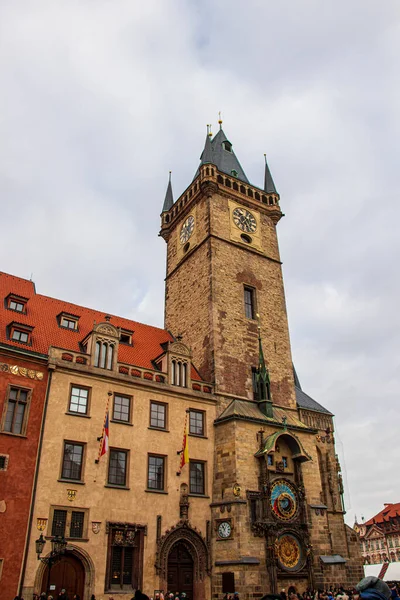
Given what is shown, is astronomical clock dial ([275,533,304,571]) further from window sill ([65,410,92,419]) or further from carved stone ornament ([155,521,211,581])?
window sill ([65,410,92,419])

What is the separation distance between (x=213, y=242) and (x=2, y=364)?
1505 cm

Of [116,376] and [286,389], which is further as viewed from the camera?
[286,389]

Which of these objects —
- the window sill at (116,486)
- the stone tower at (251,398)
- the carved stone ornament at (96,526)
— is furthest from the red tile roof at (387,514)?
the carved stone ornament at (96,526)

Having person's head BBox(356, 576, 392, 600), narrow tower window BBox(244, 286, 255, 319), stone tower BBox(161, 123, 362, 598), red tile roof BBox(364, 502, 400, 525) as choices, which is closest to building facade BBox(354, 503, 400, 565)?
red tile roof BBox(364, 502, 400, 525)

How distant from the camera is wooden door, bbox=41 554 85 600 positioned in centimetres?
1892

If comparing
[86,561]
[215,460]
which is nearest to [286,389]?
[215,460]

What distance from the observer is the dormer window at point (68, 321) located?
1010 inches

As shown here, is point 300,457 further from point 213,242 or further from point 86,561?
point 213,242

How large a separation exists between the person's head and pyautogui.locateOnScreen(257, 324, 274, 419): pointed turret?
23356 millimetres

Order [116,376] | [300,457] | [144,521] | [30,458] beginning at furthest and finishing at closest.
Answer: [300,457] → [116,376] → [144,521] → [30,458]

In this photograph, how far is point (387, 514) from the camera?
83500 mm

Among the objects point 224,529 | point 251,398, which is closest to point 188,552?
point 224,529

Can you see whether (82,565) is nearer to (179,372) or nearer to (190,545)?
(190,545)

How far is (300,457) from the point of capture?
84.0 feet
